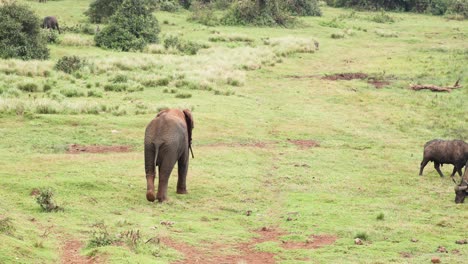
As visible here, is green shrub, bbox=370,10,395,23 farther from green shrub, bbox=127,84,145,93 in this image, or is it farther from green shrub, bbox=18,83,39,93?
green shrub, bbox=18,83,39,93

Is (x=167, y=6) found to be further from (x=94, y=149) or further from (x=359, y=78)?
(x=94, y=149)

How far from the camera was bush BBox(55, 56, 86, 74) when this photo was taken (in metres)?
34.8

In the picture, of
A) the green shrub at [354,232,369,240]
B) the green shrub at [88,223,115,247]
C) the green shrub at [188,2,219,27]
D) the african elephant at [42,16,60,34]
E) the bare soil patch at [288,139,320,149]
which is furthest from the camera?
the green shrub at [188,2,219,27]

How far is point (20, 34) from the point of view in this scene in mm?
37906

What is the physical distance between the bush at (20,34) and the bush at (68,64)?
3.14 metres

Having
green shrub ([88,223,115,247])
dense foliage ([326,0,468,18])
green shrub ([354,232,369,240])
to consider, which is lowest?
green shrub ([354,232,369,240])

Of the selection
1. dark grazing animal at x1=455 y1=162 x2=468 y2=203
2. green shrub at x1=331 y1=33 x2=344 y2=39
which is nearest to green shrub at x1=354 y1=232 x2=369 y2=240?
dark grazing animal at x1=455 y1=162 x2=468 y2=203

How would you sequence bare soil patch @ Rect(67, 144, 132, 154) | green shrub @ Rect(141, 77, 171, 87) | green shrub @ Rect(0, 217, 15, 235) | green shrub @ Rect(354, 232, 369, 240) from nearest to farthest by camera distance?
green shrub @ Rect(0, 217, 15, 235) → green shrub @ Rect(354, 232, 369, 240) → bare soil patch @ Rect(67, 144, 132, 154) → green shrub @ Rect(141, 77, 171, 87)

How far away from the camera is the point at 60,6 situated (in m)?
62.4

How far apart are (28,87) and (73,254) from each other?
1898 centimetres

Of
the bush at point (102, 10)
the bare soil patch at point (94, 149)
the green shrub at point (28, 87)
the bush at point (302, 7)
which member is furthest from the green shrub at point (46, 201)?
the bush at point (302, 7)

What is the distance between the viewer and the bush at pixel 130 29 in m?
46.0

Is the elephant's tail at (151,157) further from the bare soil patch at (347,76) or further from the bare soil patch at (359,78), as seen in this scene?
the bare soil patch at (347,76)

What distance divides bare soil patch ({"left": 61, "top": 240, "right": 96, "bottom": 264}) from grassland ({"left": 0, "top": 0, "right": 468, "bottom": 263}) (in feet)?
0.37
